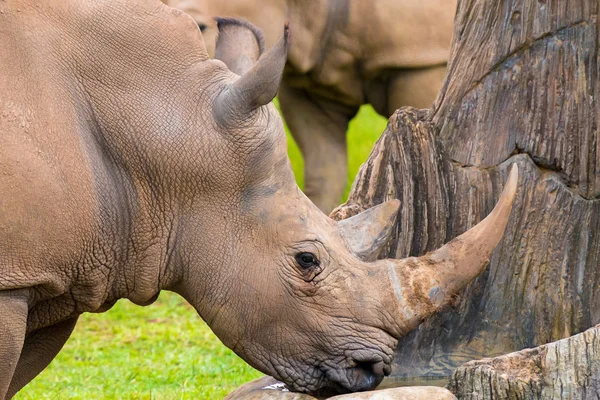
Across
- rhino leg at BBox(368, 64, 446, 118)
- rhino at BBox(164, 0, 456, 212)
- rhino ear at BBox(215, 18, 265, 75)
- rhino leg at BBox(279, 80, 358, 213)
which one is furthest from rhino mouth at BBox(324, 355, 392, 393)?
rhino leg at BBox(279, 80, 358, 213)

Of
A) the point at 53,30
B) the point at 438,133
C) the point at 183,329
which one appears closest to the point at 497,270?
the point at 438,133

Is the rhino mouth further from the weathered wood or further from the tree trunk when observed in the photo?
the tree trunk

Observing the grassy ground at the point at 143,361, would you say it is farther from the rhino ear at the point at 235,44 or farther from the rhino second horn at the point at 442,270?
the rhino ear at the point at 235,44

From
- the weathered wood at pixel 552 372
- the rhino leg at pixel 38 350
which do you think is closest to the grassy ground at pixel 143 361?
the rhino leg at pixel 38 350

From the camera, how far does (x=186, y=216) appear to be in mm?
4844

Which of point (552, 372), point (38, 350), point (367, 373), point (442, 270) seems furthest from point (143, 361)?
point (552, 372)

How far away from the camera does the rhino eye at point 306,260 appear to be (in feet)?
16.1

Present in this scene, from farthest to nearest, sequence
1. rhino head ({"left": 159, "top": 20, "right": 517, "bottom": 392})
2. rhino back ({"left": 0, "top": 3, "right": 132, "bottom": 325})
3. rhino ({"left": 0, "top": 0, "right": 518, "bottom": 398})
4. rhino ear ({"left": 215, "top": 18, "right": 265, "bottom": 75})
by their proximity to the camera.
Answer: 1. rhino ear ({"left": 215, "top": 18, "right": 265, "bottom": 75})
2. rhino head ({"left": 159, "top": 20, "right": 517, "bottom": 392})
3. rhino ({"left": 0, "top": 0, "right": 518, "bottom": 398})
4. rhino back ({"left": 0, "top": 3, "right": 132, "bottom": 325})

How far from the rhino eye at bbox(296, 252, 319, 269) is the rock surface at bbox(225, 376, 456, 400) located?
0.51 metres

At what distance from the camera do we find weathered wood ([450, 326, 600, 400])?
4.44 metres

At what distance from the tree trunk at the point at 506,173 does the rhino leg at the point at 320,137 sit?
16.0ft

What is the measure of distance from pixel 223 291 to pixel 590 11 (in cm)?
209

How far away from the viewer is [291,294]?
4.91 m

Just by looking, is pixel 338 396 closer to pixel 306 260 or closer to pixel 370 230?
→ pixel 306 260
